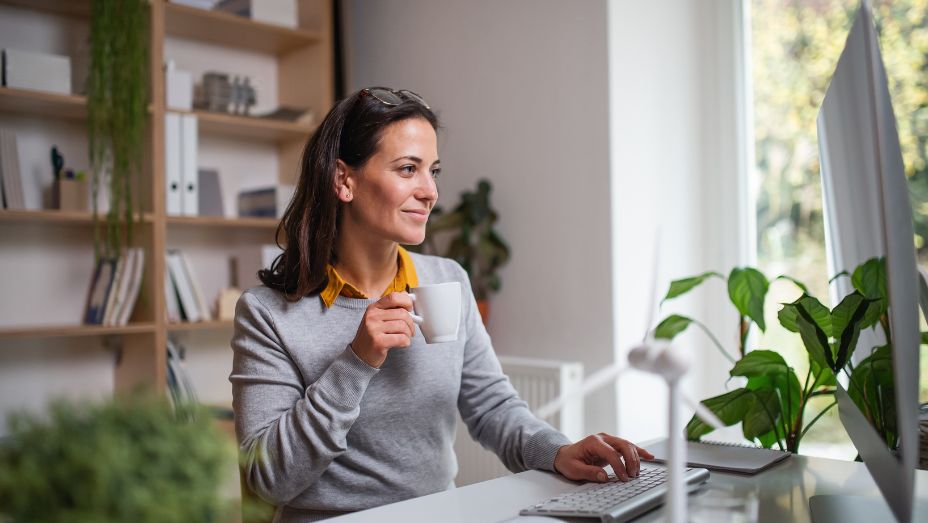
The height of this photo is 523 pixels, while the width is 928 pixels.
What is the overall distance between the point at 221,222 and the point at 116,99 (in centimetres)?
55

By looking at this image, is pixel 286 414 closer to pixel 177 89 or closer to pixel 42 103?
pixel 42 103

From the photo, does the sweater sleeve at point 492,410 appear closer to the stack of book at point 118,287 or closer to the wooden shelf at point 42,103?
the stack of book at point 118,287

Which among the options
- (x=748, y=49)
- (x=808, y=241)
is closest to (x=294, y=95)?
(x=748, y=49)

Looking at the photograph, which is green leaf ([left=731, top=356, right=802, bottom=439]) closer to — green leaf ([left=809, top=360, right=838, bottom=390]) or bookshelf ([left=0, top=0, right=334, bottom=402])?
green leaf ([left=809, top=360, right=838, bottom=390])

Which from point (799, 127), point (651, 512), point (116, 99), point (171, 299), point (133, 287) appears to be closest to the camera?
point (651, 512)

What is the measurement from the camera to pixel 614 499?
37.1 inches

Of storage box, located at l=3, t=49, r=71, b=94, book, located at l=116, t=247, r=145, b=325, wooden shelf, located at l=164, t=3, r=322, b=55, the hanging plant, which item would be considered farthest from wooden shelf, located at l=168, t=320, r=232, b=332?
wooden shelf, located at l=164, t=3, r=322, b=55

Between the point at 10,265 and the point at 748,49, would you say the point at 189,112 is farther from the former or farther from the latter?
the point at 748,49

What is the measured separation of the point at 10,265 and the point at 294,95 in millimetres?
1257

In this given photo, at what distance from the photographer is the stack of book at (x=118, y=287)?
2.67 metres

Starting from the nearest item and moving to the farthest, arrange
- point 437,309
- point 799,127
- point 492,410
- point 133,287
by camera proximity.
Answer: point 437,309
point 492,410
point 799,127
point 133,287

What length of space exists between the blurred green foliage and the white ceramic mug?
25.8 inches

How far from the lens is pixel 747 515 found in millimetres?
920

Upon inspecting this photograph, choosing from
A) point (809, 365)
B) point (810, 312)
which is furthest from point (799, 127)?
point (810, 312)
